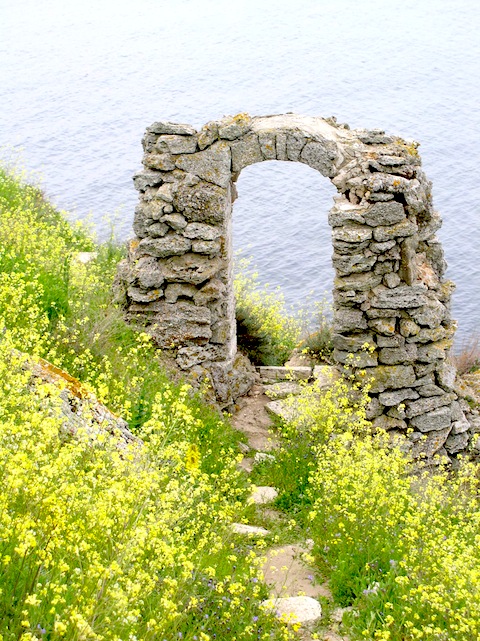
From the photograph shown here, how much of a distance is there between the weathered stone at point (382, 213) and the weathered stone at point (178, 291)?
2166 millimetres

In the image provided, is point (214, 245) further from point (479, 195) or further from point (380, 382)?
point (479, 195)

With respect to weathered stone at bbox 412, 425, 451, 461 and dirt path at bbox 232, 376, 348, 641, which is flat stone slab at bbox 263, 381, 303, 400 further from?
weathered stone at bbox 412, 425, 451, 461

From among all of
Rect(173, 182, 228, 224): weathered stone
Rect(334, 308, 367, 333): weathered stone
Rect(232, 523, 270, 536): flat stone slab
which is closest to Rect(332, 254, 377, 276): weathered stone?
Rect(334, 308, 367, 333): weathered stone

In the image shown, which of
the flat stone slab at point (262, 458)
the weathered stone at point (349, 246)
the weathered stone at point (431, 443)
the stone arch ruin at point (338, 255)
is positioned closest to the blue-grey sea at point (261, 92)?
the weathered stone at point (431, 443)

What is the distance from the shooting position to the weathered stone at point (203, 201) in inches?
376

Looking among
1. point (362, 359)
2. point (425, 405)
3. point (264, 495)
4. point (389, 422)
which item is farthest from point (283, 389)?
point (264, 495)

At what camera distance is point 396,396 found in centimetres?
980

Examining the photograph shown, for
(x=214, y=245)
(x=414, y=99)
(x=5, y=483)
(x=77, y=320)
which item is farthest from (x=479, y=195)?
(x=5, y=483)

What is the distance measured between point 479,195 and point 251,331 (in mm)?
12310

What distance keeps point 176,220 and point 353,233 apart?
6.50ft

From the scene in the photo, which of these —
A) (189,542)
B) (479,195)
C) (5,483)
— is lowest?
(479,195)

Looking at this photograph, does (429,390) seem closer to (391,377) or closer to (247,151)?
(391,377)

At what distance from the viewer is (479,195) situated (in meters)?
22.0

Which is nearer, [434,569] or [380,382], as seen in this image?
[434,569]
